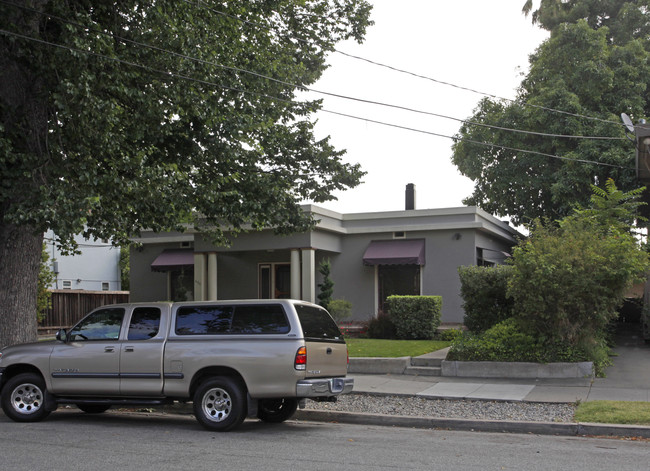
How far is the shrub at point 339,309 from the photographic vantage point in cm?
2243

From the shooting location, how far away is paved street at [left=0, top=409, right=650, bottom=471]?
7051 mm

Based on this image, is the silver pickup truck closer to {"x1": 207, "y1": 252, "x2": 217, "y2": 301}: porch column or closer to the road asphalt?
the road asphalt

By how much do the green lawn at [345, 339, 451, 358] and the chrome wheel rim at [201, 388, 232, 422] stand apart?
7.19 meters

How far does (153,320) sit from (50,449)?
2.52m

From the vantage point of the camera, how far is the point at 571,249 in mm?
13836

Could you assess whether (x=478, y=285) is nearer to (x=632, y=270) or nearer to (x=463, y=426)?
(x=632, y=270)

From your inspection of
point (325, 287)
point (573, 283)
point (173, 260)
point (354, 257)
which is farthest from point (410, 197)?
point (573, 283)

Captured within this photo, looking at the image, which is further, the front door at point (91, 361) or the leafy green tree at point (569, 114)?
the leafy green tree at point (569, 114)

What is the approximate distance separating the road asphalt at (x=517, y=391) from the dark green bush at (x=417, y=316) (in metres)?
5.34

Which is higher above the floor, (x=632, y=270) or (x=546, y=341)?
(x=632, y=270)

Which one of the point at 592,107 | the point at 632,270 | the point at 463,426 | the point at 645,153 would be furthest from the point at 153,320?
the point at 592,107

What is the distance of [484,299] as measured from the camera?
646 inches

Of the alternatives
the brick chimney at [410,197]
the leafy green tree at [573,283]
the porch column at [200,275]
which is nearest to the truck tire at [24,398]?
the leafy green tree at [573,283]

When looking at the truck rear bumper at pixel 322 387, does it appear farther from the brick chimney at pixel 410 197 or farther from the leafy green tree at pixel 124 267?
the leafy green tree at pixel 124 267
